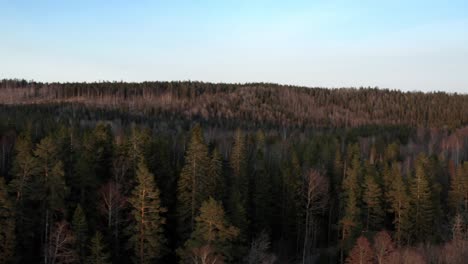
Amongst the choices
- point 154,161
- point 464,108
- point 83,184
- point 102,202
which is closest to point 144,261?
point 102,202

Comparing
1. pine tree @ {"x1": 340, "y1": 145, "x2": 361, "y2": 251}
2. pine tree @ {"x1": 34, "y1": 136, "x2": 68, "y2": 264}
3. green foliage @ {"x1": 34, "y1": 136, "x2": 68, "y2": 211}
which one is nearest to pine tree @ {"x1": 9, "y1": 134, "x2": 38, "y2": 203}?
pine tree @ {"x1": 34, "y1": 136, "x2": 68, "y2": 264}

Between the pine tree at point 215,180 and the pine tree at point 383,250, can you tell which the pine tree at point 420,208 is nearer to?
the pine tree at point 383,250

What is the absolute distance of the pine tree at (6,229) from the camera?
35.7 metres

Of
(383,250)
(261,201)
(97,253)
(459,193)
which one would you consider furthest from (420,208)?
(97,253)

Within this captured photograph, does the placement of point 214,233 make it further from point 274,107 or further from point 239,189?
point 274,107

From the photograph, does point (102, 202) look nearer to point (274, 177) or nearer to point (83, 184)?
point (83, 184)

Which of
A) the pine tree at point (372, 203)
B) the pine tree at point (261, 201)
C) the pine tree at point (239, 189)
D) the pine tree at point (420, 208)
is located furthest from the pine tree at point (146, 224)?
the pine tree at point (420, 208)

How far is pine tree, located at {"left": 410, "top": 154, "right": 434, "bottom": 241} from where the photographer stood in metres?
54.4

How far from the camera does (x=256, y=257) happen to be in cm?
4216

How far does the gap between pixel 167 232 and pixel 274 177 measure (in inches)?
718

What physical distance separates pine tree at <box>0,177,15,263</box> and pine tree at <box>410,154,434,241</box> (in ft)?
131

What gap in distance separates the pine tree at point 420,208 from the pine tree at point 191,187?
2436 cm

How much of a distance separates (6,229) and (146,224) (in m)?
10.0

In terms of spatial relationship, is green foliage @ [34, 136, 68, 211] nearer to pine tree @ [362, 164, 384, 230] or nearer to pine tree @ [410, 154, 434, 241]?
pine tree @ [362, 164, 384, 230]
